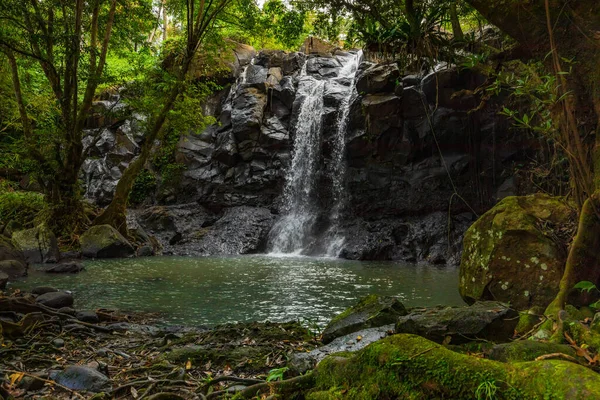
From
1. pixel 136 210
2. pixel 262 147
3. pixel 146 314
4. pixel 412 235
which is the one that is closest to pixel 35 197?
pixel 136 210

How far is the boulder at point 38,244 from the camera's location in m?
12.7

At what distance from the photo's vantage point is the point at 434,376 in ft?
6.98

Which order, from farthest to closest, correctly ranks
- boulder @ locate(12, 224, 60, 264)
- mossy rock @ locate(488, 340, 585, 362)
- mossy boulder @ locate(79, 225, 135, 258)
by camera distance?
mossy boulder @ locate(79, 225, 135, 258) < boulder @ locate(12, 224, 60, 264) < mossy rock @ locate(488, 340, 585, 362)

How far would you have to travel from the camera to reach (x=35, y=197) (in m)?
16.7

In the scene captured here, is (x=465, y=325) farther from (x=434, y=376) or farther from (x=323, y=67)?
(x=323, y=67)

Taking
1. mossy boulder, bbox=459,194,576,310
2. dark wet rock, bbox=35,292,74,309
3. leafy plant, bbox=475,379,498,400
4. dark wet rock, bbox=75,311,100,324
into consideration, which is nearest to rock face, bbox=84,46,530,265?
mossy boulder, bbox=459,194,576,310

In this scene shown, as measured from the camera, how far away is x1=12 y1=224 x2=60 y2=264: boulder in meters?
12.7

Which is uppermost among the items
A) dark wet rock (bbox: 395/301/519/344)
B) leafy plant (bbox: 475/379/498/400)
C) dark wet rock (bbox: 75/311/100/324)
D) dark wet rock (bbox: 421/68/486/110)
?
dark wet rock (bbox: 421/68/486/110)

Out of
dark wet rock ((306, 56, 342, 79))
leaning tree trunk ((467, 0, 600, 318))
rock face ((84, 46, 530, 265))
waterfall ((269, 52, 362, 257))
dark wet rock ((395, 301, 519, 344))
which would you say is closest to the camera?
dark wet rock ((395, 301, 519, 344))

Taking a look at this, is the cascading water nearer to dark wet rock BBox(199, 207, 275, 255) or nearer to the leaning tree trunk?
dark wet rock BBox(199, 207, 275, 255)

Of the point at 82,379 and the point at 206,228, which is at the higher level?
the point at 206,228

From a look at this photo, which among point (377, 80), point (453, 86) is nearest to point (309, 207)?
point (377, 80)

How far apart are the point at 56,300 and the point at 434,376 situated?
614 cm

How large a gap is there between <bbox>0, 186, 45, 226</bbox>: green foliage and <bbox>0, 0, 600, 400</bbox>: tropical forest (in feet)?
0.28
